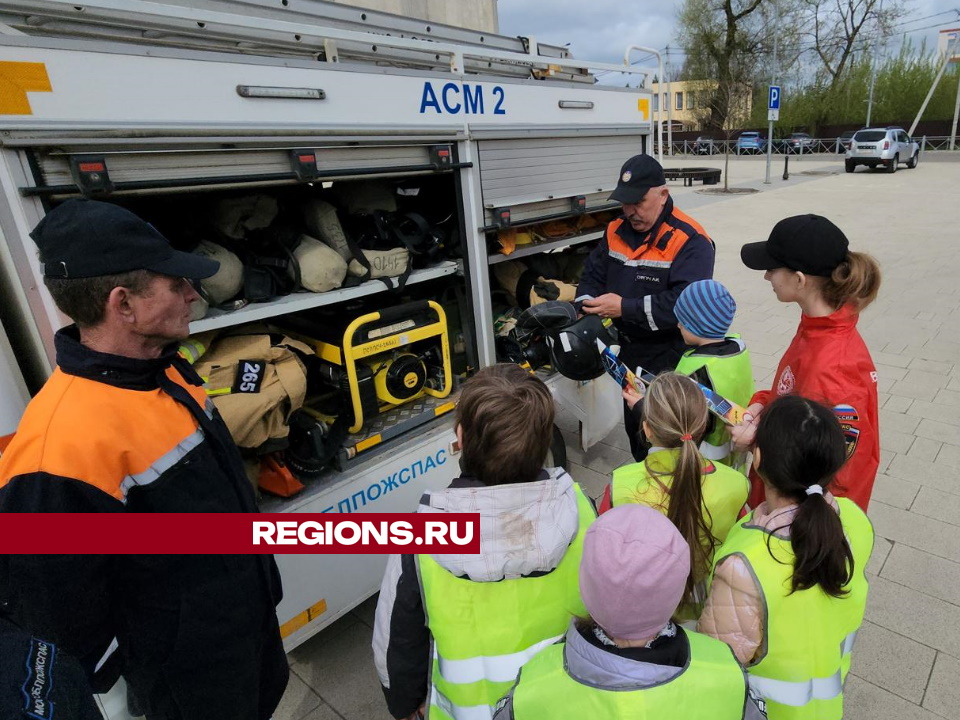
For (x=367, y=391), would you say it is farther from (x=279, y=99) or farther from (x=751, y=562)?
(x=751, y=562)

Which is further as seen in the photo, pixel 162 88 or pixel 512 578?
pixel 162 88

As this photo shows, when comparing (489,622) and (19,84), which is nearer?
(489,622)

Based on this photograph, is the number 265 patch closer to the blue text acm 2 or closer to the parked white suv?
the blue text acm 2

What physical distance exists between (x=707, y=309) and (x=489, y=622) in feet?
5.01

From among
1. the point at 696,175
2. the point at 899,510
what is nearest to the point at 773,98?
the point at 696,175

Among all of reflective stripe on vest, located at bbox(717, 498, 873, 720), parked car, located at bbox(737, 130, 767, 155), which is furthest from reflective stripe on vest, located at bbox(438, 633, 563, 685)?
parked car, located at bbox(737, 130, 767, 155)

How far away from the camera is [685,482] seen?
67.2 inches

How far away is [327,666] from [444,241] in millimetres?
2204

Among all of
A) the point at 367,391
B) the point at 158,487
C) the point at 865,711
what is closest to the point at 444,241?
the point at 367,391

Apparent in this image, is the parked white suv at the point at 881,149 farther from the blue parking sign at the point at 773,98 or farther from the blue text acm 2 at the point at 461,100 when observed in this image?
the blue text acm 2 at the point at 461,100

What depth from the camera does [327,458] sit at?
245 centimetres

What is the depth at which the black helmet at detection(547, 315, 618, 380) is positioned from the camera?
2719 mm

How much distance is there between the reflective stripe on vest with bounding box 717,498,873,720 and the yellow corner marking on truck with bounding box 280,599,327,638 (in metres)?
1.70

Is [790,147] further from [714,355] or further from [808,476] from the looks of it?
[808,476]
